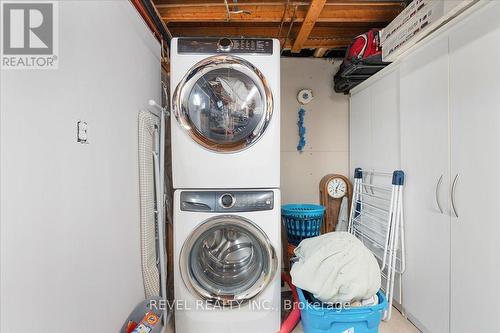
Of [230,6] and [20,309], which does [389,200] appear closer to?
[230,6]

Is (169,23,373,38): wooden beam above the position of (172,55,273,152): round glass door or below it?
above

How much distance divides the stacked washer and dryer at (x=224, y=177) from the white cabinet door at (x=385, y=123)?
1004 mm

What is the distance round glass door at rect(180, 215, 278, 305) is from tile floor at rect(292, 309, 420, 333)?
555mm

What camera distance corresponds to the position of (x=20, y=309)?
795mm

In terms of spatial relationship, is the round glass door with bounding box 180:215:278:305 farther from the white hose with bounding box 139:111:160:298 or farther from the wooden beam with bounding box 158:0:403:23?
the wooden beam with bounding box 158:0:403:23

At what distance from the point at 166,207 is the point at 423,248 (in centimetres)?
184

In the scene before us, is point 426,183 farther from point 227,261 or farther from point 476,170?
point 227,261

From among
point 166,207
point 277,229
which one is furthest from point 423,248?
point 166,207

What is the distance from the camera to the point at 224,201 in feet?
5.57

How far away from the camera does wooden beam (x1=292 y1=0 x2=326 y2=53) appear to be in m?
1.76

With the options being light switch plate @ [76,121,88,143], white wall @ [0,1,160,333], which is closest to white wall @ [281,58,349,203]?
white wall @ [0,1,160,333]

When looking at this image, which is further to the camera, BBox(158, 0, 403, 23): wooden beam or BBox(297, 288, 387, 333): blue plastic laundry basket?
BBox(158, 0, 403, 23): wooden beam

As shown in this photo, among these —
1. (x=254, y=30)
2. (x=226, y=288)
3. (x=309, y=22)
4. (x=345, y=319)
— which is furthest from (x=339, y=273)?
(x=254, y=30)

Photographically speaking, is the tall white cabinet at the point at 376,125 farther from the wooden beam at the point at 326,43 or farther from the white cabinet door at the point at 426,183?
the wooden beam at the point at 326,43
